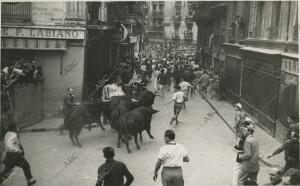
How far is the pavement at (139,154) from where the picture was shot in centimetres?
1095

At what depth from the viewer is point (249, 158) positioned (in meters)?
8.73

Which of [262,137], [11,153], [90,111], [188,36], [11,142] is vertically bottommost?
[262,137]

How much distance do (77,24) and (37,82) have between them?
310 centimetres

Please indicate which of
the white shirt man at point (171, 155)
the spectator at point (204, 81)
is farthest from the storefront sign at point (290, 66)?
the spectator at point (204, 81)

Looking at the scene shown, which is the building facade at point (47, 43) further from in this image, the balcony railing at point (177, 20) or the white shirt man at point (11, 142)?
the balcony railing at point (177, 20)

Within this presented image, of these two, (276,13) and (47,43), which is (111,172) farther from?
(276,13)

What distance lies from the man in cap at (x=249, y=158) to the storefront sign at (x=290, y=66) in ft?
19.8

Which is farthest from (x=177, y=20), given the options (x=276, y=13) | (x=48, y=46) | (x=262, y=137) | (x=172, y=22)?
(x=262, y=137)

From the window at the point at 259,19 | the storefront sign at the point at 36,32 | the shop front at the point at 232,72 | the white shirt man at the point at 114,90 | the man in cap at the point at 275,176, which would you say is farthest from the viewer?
the shop front at the point at 232,72

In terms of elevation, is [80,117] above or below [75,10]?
below

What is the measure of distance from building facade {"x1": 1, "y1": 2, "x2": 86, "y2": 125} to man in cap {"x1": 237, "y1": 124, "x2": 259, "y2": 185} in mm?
10308

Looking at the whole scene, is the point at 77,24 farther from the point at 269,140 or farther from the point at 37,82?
the point at 269,140

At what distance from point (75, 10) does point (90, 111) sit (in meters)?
5.75

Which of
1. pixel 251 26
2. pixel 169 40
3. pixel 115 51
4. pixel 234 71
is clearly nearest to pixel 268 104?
pixel 251 26
